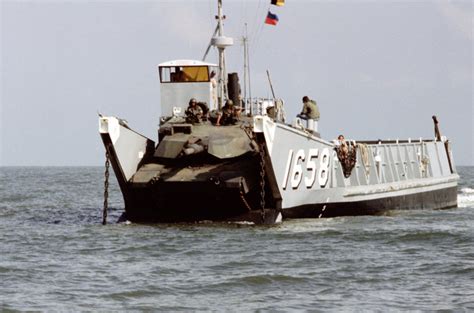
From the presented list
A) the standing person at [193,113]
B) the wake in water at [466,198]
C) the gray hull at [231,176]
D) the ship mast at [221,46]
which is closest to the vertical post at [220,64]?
the ship mast at [221,46]

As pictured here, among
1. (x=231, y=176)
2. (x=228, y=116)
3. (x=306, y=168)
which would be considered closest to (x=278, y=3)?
(x=228, y=116)

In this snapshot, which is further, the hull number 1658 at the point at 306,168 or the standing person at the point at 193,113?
the standing person at the point at 193,113

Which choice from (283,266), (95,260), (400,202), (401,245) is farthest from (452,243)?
(400,202)

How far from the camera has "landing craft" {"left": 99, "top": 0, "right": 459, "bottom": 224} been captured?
24281mm

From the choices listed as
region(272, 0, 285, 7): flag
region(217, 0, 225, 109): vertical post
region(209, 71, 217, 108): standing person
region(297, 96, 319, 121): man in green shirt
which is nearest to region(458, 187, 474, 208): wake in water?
region(272, 0, 285, 7): flag

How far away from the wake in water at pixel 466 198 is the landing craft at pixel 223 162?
1091 cm

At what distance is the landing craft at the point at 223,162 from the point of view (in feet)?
79.7

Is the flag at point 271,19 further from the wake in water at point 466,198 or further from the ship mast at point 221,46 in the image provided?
the wake in water at point 466,198

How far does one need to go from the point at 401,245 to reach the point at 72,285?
7400 mm

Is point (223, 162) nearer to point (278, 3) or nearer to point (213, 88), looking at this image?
point (213, 88)

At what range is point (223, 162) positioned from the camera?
25.0m

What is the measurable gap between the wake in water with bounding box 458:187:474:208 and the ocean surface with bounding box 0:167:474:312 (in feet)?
44.6

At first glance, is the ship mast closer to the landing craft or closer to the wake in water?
the landing craft

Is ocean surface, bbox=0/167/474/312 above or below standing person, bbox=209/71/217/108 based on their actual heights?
below
